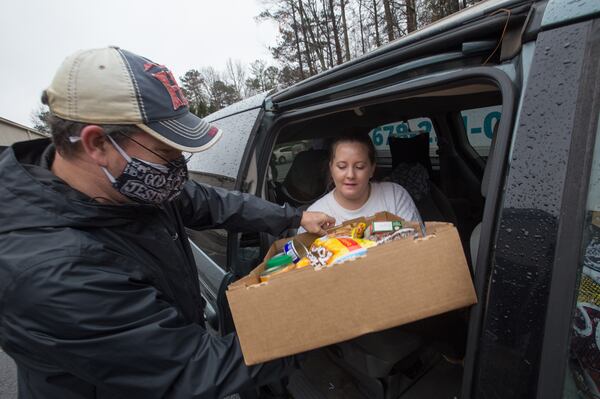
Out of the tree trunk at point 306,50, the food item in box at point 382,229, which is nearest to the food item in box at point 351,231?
the food item in box at point 382,229

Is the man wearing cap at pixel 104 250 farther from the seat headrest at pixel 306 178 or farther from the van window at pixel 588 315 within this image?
the seat headrest at pixel 306 178

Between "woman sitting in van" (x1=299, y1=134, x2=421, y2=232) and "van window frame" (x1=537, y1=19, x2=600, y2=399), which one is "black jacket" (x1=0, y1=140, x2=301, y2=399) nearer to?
"van window frame" (x1=537, y1=19, x2=600, y2=399)

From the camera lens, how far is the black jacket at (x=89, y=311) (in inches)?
30.2

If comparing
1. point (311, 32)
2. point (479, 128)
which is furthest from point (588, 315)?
point (311, 32)

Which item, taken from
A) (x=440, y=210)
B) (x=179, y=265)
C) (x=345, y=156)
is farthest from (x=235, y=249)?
(x=440, y=210)

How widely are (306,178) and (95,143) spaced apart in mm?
1875

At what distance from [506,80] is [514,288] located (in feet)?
1.64

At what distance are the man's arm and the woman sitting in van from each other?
1.12 metres

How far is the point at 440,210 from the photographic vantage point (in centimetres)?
234

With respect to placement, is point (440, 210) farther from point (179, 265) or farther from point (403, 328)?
point (179, 265)

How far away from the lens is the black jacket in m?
0.77

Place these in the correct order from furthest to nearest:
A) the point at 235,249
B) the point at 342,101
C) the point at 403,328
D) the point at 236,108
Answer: the point at 236,108, the point at 235,249, the point at 403,328, the point at 342,101

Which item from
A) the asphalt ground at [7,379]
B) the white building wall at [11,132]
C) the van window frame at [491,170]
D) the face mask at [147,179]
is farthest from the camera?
the white building wall at [11,132]

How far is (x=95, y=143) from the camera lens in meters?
0.92
